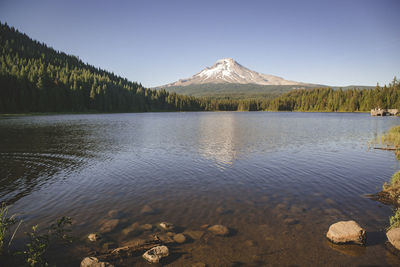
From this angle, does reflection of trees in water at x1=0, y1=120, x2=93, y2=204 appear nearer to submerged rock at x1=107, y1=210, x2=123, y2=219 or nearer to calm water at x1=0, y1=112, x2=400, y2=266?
calm water at x1=0, y1=112, x2=400, y2=266

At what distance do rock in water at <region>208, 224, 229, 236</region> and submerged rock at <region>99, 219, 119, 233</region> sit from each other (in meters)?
4.86

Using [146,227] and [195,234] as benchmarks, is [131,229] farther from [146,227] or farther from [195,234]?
[195,234]

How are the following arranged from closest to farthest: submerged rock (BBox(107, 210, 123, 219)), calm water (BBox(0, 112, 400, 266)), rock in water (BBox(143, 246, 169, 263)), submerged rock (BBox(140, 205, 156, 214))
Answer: rock in water (BBox(143, 246, 169, 263)) < calm water (BBox(0, 112, 400, 266)) < submerged rock (BBox(107, 210, 123, 219)) < submerged rock (BBox(140, 205, 156, 214))

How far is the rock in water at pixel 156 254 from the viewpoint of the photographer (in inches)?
332

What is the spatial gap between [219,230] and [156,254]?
3.40 metres

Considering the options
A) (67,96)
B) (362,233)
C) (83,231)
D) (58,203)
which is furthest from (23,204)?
(67,96)

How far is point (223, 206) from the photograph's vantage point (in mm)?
13477

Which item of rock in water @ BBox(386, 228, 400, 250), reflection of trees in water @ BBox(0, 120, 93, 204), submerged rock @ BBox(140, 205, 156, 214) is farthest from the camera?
reflection of trees in water @ BBox(0, 120, 93, 204)

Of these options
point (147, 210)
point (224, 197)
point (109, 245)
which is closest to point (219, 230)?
point (224, 197)

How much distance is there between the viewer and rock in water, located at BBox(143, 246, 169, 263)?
8.44 meters

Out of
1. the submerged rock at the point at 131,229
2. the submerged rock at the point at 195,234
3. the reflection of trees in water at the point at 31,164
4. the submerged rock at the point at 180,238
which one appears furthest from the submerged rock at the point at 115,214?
the reflection of trees in water at the point at 31,164

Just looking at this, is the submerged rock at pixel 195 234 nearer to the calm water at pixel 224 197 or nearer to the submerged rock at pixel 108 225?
the calm water at pixel 224 197

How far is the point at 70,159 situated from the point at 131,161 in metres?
7.34

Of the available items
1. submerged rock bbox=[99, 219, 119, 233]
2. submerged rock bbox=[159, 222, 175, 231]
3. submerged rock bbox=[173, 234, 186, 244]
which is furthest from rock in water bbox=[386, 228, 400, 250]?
submerged rock bbox=[99, 219, 119, 233]
